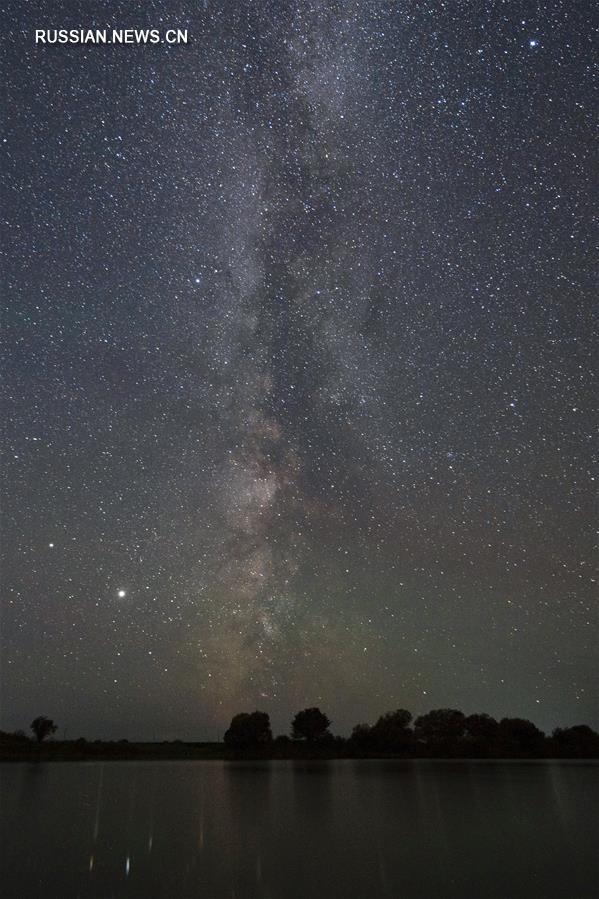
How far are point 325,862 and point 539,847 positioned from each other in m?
6.25

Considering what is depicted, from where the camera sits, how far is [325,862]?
58.2 feet

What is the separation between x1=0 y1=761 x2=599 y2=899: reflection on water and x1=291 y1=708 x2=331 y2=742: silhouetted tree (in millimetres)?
101809

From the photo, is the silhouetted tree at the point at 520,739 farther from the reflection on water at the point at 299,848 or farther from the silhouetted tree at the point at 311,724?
the reflection on water at the point at 299,848

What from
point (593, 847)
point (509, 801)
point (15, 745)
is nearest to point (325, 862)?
point (593, 847)

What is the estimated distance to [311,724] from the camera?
133 meters

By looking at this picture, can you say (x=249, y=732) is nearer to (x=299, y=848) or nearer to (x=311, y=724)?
(x=311, y=724)

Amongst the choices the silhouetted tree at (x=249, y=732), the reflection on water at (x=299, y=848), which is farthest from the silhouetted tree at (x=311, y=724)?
the reflection on water at (x=299, y=848)

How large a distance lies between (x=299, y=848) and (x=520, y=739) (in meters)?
125

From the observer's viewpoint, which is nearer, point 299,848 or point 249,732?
point 299,848

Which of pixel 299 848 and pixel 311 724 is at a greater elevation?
pixel 311 724

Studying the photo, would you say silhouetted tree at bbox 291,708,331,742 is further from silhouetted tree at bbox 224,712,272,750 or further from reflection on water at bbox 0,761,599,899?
reflection on water at bbox 0,761,599,899

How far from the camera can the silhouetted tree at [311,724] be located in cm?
13362

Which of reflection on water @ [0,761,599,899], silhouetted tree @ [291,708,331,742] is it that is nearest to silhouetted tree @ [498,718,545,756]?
silhouetted tree @ [291,708,331,742]

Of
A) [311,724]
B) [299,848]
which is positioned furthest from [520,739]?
[299,848]
